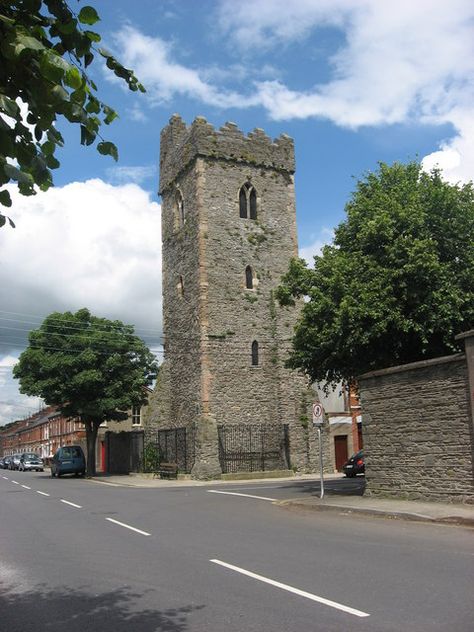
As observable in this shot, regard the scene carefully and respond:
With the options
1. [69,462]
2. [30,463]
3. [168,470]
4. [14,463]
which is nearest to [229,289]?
[168,470]

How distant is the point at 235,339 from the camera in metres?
32.9

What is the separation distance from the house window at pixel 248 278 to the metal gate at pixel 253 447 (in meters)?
7.58

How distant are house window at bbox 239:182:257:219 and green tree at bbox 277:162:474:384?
16202 millimetres

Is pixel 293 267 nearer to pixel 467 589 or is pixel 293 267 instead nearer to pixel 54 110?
pixel 467 589

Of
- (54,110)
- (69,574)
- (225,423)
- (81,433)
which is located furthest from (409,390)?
(81,433)

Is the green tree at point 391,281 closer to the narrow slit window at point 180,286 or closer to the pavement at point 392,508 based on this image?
the pavement at point 392,508

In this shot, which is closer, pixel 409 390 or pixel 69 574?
pixel 69 574

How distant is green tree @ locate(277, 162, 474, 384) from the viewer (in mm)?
16375

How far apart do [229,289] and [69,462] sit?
13.8m

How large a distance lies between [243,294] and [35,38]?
99.5ft

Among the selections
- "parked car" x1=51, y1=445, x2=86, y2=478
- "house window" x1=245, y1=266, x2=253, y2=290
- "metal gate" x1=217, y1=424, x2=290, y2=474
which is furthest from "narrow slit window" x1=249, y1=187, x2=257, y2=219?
"parked car" x1=51, y1=445, x2=86, y2=478

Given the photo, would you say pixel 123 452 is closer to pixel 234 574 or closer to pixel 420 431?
pixel 420 431

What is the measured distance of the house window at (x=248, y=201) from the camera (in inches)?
1393

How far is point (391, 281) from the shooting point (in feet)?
54.6
